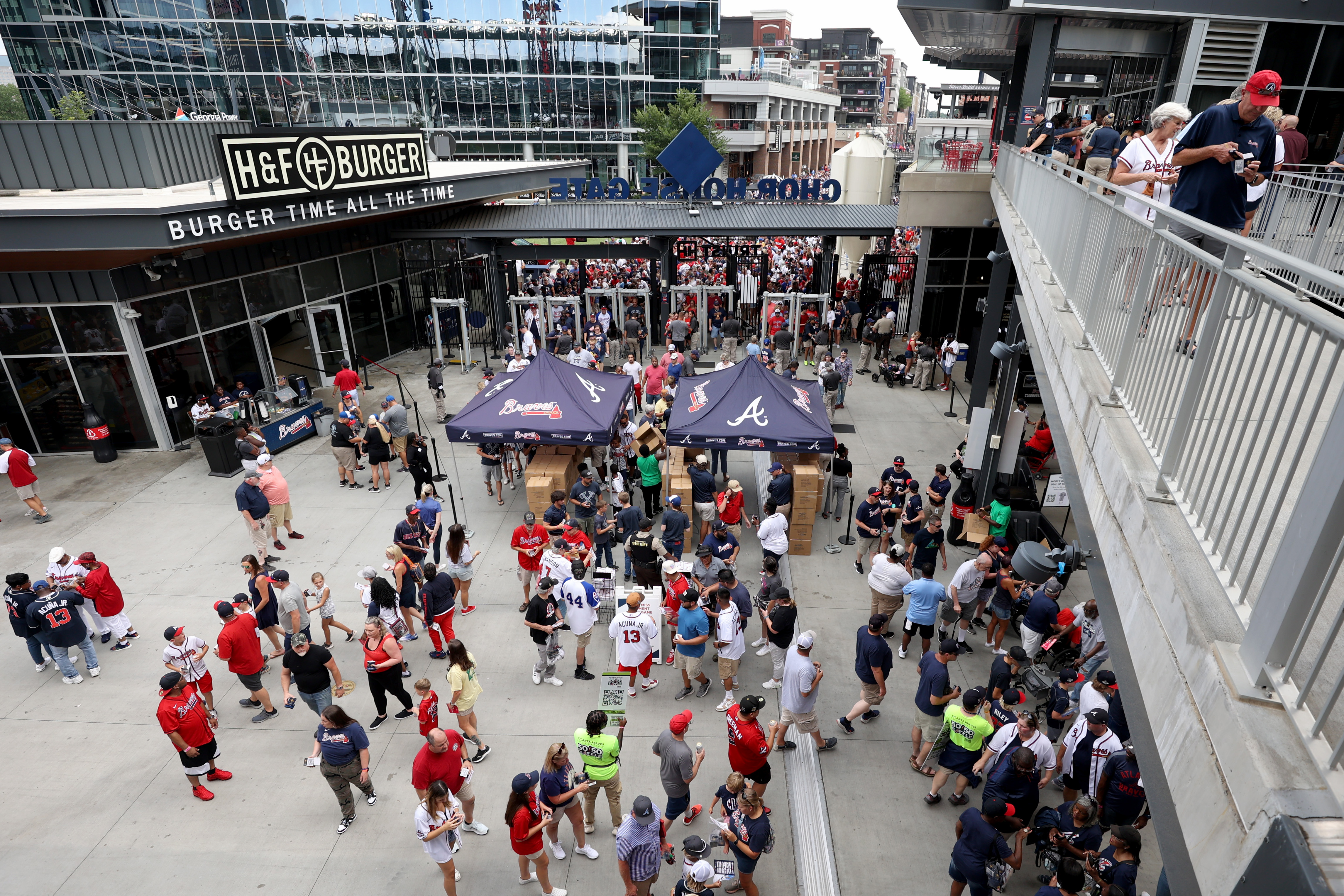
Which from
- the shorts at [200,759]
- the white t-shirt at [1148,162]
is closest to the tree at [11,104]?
the shorts at [200,759]

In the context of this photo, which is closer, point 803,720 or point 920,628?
point 803,720

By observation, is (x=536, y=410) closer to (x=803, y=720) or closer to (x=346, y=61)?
(x=803, y=720)

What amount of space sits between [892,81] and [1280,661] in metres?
160

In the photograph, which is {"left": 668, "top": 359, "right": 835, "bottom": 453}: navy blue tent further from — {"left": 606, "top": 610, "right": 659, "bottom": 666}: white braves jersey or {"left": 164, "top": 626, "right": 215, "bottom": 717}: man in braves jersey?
{"left": 164, "top": 626, "right": 215, "bottom": 717}: man in braves jersey

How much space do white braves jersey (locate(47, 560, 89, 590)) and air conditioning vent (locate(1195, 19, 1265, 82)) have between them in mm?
20373

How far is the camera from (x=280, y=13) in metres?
43.0

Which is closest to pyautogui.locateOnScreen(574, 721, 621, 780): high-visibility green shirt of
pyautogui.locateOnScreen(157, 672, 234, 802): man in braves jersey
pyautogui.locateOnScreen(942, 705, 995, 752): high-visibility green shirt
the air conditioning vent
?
pyautogui.locateOnScreen(942, 705, 995, 752): high-visibility green shirt

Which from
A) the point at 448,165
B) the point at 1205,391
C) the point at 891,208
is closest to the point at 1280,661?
the point at 1205,391

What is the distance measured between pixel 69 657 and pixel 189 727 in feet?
11.8

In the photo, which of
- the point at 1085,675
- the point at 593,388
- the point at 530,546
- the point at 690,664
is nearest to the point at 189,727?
the point at 530,546

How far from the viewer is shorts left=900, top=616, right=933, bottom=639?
888 centimetres

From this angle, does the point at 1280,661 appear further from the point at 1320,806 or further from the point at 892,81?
the point at 892,81

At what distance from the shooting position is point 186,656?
24.5 feet

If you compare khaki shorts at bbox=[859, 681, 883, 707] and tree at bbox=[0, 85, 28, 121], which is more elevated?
tree at bbox=[0, 85, 28, 121]
